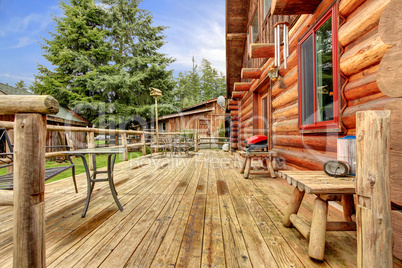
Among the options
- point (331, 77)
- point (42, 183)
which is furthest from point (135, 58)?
point (42, 183)

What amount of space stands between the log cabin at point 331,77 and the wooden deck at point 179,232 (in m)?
0.64

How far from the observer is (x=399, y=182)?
1.24 metres

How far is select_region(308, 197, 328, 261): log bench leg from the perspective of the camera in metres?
1.25

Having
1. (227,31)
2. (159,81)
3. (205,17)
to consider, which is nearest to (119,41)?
(159,81)

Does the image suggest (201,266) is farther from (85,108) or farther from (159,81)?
(159,81)

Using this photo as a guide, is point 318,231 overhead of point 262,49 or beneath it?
beneath

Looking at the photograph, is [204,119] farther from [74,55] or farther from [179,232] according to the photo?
[179,232]

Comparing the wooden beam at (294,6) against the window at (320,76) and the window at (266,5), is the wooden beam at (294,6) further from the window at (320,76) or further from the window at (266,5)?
the window at (266,5)

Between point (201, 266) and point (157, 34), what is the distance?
17.1 metres

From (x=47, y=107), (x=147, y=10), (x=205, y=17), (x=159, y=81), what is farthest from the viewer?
(x=205, y=17)

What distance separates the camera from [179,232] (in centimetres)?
166

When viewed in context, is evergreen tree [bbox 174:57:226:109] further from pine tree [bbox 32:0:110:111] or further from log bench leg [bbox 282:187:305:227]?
log bench leg [bbox 282:187:305:227]

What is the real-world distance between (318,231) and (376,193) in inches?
21.4

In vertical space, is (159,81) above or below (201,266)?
above
